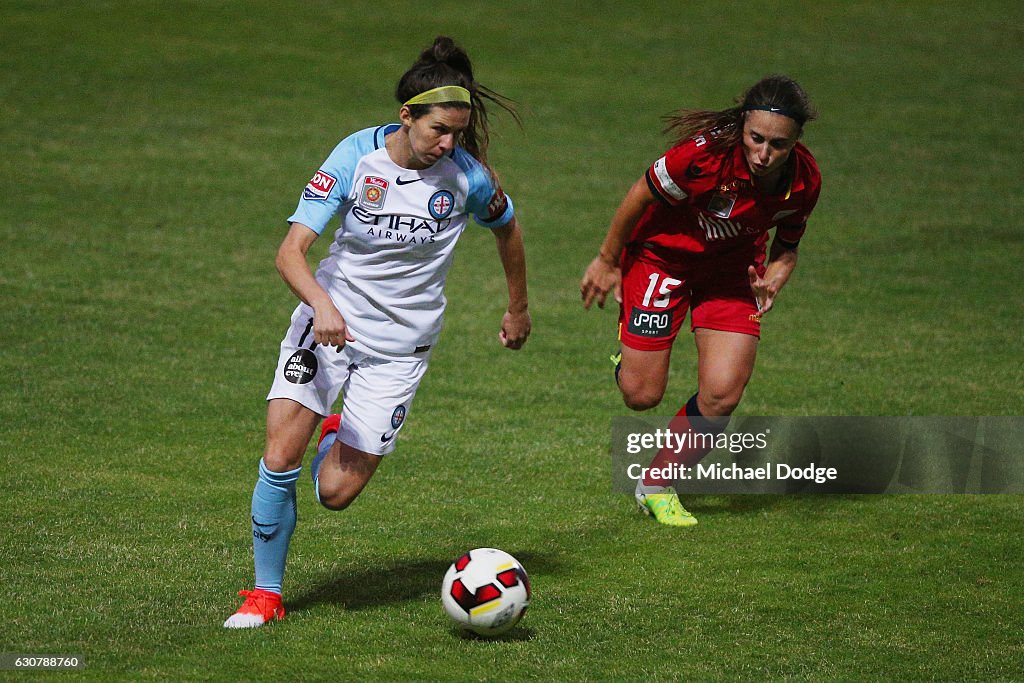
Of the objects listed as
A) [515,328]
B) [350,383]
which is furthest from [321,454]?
[515,328]

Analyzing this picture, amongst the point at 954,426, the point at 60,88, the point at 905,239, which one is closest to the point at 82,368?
the point at 954,426

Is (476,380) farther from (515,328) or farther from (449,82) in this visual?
(449,82)

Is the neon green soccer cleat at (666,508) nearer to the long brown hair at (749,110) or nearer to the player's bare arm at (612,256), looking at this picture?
the player's bare arm at (612,256)

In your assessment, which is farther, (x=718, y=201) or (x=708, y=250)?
(x=708, y=250)

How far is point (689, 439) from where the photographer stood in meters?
7.34

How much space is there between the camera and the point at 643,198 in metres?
6.66

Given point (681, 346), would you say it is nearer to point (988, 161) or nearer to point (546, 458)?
point (546, 458)

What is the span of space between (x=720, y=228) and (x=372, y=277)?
7.14ft

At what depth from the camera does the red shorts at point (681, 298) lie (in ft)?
23.4

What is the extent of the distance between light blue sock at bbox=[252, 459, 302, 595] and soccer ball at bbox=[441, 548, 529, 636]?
72 cm

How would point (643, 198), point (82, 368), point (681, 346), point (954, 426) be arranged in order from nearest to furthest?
point (643, 198)
point (954, 426)
point (82, 368)
point (681, 346)

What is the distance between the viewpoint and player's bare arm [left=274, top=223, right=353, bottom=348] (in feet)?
16.1

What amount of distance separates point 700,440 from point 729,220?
134 cm
